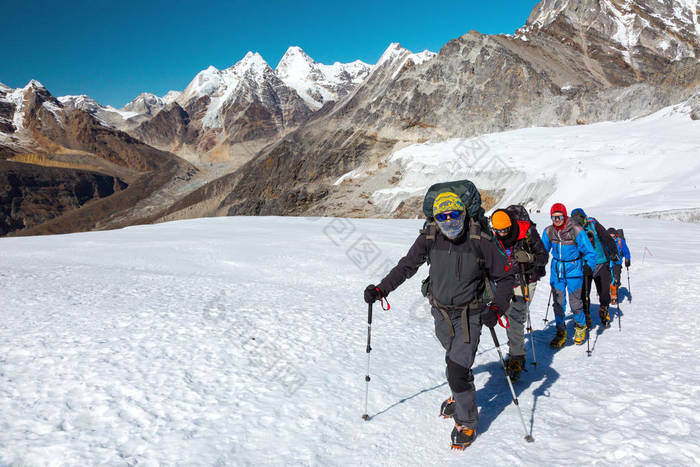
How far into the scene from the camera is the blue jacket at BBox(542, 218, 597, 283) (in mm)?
6188

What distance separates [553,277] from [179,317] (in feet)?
19.0

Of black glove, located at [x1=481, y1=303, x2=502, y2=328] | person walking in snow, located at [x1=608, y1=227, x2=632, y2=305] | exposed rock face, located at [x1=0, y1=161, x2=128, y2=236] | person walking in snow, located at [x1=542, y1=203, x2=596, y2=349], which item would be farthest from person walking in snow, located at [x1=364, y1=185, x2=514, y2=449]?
exposed rock face, located at [x1=0, y1=161, x2=128, y2=236]

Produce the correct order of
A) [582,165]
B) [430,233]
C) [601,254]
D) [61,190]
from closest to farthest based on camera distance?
1. [430,233]
2. [601,254]
3. [582,165]
4. [61,190]

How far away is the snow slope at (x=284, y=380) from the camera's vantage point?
139 inches

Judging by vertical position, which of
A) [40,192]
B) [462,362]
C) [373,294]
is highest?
[40,192]

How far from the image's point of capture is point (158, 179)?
181750mm

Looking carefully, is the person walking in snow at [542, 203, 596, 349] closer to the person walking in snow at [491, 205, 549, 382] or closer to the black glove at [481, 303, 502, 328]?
the person walking in snow at [491, 205, 549, 382]

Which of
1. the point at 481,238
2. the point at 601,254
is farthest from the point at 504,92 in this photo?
the point at 481,238

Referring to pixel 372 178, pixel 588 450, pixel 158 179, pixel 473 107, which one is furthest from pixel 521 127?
pixel 158 179

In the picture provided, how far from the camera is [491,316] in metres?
3.66

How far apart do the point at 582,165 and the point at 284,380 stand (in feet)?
121

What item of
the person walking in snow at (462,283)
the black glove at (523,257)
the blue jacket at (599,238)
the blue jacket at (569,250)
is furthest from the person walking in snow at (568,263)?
the person walking in snow at (462,283)

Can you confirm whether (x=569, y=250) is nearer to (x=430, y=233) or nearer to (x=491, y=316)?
(x=491, y=316)

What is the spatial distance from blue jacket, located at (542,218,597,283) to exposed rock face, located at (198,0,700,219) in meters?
46.7
